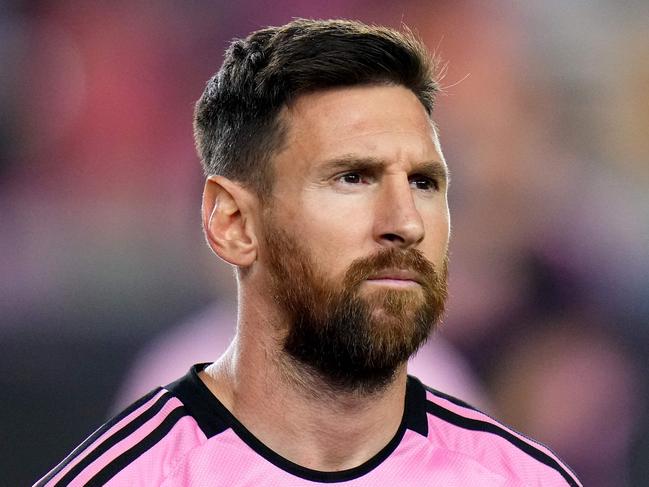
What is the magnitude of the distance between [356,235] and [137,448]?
70cm

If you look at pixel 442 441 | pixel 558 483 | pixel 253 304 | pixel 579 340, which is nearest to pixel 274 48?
pixel 253 304

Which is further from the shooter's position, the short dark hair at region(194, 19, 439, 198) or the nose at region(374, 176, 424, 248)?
the short dark hair at region(194, 19, 439, 198)

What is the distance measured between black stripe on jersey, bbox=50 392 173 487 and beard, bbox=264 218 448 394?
1.11ft

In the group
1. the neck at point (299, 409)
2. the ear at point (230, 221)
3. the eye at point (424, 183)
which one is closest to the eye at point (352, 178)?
the eye at point (424, 183)

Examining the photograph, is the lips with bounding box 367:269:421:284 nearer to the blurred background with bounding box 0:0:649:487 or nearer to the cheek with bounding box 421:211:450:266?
the cheek with bounding box 421:211:450:266

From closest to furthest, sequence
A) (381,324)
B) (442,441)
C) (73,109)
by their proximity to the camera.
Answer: (381,324)
(442,441)
(73,109)

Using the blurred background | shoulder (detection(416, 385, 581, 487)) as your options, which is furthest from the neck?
the blurred background

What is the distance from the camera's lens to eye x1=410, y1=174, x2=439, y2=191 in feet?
7.85

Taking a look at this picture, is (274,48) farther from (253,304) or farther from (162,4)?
(162,4)

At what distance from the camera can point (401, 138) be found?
2.36m

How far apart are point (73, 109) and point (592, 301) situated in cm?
242

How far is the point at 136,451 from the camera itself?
2.30m

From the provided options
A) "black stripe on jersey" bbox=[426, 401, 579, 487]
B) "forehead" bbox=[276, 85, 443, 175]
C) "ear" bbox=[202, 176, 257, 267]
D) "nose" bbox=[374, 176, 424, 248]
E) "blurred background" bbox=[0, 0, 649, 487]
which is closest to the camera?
"nose" bbox=[374, 176, 424, 248]

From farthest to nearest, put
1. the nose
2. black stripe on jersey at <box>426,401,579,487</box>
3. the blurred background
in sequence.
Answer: the blurred background
black stripe on jersey at <box>426,401,579,487</box>
the nose
